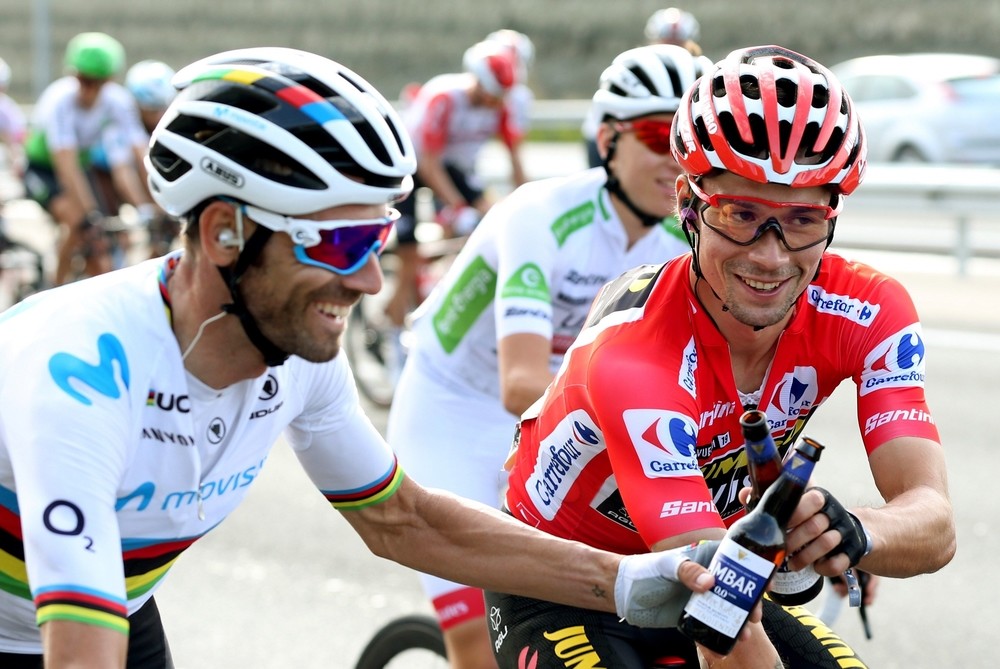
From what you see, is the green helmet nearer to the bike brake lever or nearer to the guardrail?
the guardrail

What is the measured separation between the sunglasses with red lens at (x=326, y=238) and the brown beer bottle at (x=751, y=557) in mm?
940

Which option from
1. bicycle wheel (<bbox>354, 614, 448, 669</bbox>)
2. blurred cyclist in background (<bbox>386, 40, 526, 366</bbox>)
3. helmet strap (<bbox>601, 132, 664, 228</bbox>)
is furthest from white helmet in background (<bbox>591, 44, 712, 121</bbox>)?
blurred cyclist in background (<bbox>386, 40, 526, 366</bbox>)

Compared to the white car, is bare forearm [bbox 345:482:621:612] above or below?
above

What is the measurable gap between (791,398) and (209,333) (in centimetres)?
136

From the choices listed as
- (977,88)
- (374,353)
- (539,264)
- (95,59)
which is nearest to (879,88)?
(977,88)

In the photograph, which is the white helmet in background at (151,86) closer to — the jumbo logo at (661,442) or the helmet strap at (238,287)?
the helmet strap at (238,287)

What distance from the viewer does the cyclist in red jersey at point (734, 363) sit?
10.7 ft

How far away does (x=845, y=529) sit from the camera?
292 centimetres

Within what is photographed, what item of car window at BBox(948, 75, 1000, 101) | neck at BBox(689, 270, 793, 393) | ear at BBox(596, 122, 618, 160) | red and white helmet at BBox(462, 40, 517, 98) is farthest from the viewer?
car window at BBox(948, 75, 1000, 101)

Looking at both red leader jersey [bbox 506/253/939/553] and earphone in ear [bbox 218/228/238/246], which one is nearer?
earphone in ear [bbox 218/228/238/246]

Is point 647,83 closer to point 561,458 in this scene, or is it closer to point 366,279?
point 561,458

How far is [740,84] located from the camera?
358 centimetres

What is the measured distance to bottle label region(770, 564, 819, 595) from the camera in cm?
293

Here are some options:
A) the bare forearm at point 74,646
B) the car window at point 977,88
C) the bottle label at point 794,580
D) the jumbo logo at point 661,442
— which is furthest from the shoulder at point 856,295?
the car window at point 977,88
